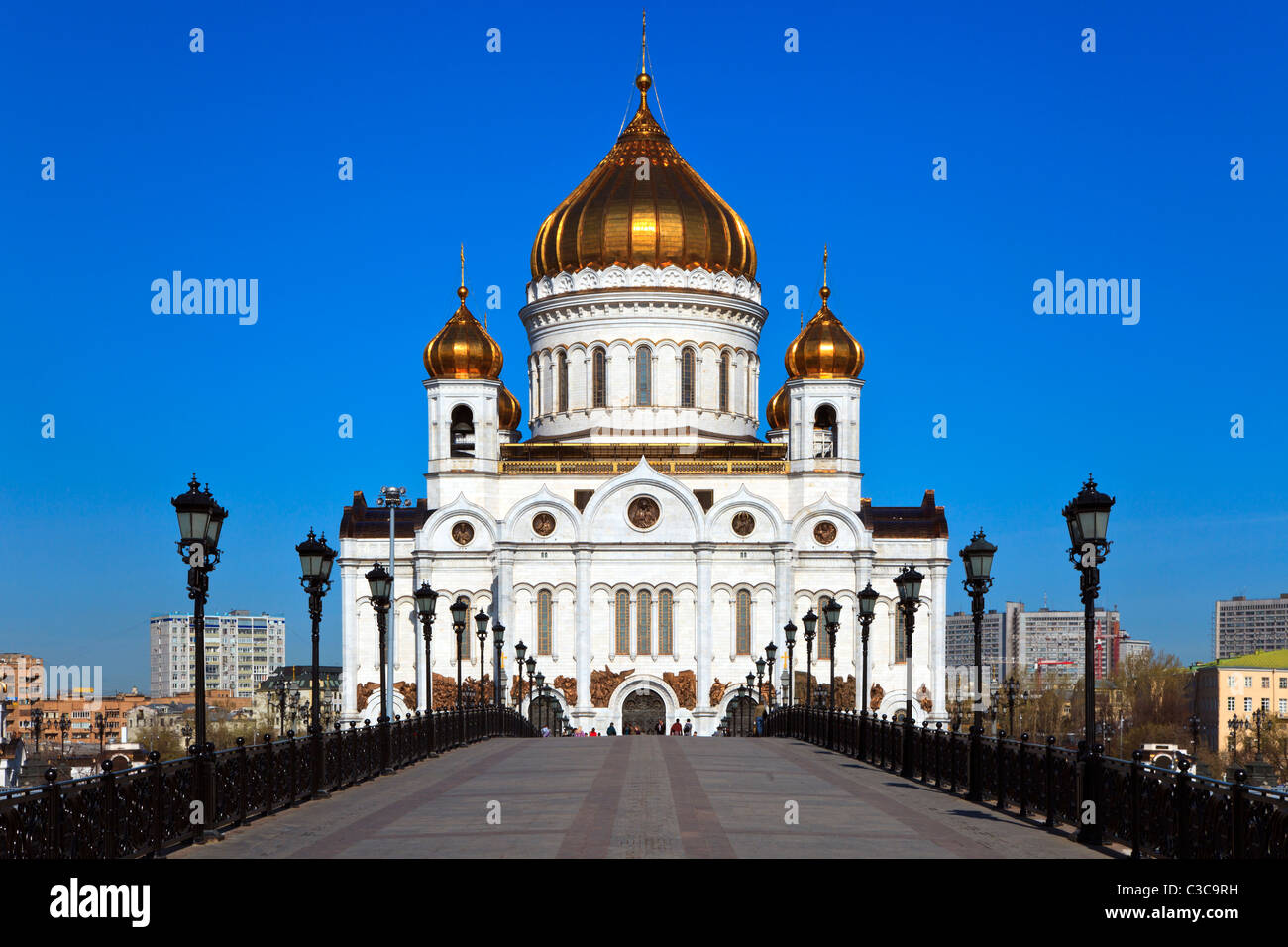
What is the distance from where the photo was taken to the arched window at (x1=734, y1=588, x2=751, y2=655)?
6062cm

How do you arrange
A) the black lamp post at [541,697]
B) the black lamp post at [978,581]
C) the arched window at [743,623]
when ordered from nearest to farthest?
1. the black lamp post at [978,581]
2. the black lamp post at [541,697]
3. the arched window at [743,623]

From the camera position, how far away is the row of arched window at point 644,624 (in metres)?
60.7

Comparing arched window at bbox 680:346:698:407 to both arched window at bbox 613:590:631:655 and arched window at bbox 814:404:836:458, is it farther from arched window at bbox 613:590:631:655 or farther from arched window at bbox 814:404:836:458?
arched window at bbox 613:590:631:655

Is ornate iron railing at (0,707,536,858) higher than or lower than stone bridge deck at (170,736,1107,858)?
higher

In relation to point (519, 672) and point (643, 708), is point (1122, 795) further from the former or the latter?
point (643, 708)

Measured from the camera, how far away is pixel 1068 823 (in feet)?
55.1

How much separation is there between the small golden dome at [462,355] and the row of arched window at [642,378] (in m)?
3.34

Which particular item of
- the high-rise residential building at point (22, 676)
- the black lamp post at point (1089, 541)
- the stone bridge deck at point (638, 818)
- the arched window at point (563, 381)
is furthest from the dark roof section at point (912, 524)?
the high-rise residential building at point (22, 676)

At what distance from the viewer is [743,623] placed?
6084cm

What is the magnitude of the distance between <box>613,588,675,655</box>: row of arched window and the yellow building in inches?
2217

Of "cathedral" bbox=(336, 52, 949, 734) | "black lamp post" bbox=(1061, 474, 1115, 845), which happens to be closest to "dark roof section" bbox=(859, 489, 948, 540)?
"cathedral" bbox=(336, 52, 949, 734)

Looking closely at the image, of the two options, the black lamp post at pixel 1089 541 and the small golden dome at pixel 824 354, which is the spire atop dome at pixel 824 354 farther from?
the black lamp post at pixel 1089 541

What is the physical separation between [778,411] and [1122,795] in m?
55.2
